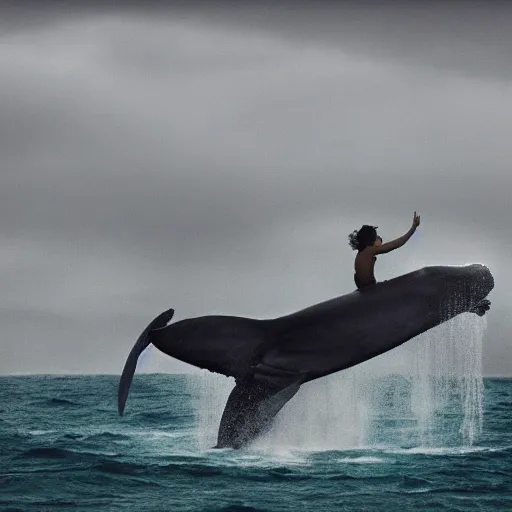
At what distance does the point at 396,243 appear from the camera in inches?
650

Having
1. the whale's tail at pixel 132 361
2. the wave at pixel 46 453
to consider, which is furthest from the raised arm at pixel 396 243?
the wave at pixel 46 453

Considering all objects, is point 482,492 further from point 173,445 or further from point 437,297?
point 173,445

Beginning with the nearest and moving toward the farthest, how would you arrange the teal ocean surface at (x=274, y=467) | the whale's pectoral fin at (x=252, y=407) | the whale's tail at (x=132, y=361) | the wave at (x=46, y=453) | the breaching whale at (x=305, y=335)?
the teal ocean surface at (x=274, y=467) < the whale's tail at (x=132, y=361) < the breaching whale at (x=305, y=335) < the whale's pectoral fin at (x=252, y=407) < the wave at (x=46, y=453)

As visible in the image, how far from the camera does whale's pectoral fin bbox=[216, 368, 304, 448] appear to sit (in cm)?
1673

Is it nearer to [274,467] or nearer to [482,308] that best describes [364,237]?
[482,308]

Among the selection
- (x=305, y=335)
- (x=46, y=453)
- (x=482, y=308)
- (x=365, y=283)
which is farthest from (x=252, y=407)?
(x=46, y=453)

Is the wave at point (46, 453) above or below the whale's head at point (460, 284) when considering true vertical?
below

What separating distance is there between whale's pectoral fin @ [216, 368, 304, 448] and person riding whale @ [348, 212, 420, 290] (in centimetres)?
198

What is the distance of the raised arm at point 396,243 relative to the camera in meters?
16.4

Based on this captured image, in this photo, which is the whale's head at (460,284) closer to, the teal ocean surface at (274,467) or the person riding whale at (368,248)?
the person riding whale at (368,248)

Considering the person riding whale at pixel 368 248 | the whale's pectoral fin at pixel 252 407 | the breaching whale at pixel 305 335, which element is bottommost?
the whale's pectoral fin at pixel 252 407

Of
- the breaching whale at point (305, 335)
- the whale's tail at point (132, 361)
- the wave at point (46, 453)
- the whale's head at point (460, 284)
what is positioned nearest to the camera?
the whale's tail at point (132, 361)

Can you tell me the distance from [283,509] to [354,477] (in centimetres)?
253

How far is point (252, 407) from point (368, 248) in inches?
131
